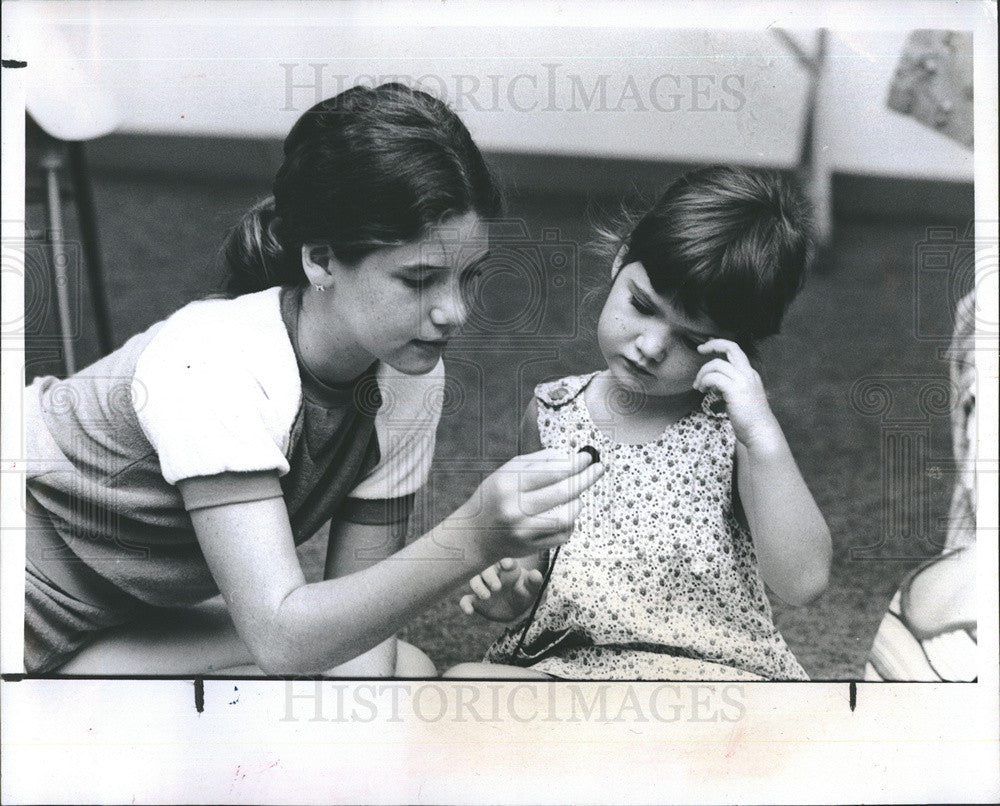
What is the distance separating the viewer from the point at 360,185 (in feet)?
5.65

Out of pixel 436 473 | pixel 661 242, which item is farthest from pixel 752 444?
pixel 436 473

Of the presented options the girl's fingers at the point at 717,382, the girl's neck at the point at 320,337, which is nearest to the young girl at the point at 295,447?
the girl's neck at the point at 320,337

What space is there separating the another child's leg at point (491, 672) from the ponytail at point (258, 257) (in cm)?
62

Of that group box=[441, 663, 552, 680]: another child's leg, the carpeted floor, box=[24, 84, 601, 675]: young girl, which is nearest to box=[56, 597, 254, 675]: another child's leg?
box=[24, 84, 601, 675]: young girl

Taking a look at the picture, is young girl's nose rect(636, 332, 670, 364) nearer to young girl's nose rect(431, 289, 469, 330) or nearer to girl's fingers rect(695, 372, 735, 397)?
girl's fingers rect(695, 372, 735, 397)

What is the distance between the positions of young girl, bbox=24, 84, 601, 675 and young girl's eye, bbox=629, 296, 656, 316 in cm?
23

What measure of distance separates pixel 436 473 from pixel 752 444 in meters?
0.46

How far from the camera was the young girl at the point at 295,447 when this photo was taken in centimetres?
166

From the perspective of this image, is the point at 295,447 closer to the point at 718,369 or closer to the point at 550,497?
the point at 550,497

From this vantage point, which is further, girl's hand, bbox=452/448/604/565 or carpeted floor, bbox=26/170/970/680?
carpeted floor, bbox=26/170/970/680

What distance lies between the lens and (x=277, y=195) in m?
1.81

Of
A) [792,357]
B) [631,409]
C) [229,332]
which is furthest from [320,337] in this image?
[792,357]

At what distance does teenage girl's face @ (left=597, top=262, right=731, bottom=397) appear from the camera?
178 cm

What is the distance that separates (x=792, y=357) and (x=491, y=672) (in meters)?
0.65
